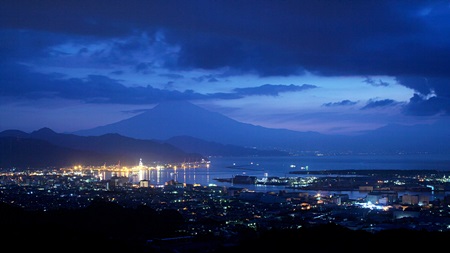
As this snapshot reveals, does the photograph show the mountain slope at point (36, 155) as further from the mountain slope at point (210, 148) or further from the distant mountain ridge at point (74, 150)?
the mountain slope at point (210, 148)

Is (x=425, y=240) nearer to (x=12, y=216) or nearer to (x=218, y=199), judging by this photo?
(x=12, y=216)

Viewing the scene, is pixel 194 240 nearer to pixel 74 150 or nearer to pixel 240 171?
pixel 240 171

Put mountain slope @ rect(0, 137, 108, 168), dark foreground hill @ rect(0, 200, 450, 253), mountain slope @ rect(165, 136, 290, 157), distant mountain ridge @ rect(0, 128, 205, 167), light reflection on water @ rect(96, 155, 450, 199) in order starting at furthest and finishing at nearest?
mountain slope @ rect(165, 136, 290, 157)
distant mountain ridge @ rect(0, 128, 205, 167)
mountain slope @ rect(0, 137, 108, 168)
light reflection on water @ rect(96, 155, 450, 199)
dark foreground hill @ rect(0, 200, 450, 253)

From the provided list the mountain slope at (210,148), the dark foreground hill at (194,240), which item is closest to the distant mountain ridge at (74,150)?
the mountain slope at (210,148)

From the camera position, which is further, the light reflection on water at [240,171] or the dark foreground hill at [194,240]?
the light reflection on water at [240,171]

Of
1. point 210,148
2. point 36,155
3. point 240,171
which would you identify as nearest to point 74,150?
point 36,155

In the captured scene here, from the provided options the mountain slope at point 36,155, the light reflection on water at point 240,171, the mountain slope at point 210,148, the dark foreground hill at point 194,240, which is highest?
the mountain slope at point 210,148

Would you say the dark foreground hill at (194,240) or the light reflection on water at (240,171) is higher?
the light reflection on water at (240,171)

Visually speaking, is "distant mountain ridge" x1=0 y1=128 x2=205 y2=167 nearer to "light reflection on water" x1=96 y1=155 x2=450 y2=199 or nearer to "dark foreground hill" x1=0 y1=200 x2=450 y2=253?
"light reflection on water" x1=96 y1=155 x2=450 y2=199

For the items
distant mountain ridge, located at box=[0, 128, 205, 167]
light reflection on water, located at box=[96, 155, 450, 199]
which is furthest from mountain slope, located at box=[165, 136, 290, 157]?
light reflection on water, located at box=[96, 155, 450, 199]
